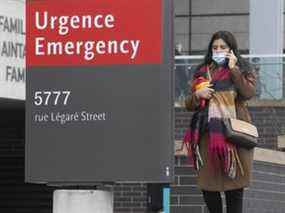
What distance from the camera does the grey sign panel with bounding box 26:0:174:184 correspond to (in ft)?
20.5

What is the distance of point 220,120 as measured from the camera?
250 inches

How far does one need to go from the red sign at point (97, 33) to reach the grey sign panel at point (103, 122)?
2.1 inches

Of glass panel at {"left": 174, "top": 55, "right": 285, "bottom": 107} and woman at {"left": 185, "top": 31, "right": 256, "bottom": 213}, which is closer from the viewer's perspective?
woman at {"left": 185, "top": 31, "right": 256, "bottom": 213}

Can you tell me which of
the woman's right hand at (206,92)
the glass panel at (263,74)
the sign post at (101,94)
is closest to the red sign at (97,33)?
the sign post at (101,94)

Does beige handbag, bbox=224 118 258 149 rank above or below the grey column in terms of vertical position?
below

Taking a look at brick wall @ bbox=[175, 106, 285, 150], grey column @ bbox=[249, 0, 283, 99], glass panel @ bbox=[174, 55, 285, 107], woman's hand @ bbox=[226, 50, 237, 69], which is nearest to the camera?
woman's hand @ bbox=[226, 50, 237, 69]

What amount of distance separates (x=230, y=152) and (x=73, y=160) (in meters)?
1.10

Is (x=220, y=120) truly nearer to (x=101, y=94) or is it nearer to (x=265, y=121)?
(x=101, y=94)

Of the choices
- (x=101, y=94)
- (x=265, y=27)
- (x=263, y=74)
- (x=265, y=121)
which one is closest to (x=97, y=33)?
(x=101, y=94)

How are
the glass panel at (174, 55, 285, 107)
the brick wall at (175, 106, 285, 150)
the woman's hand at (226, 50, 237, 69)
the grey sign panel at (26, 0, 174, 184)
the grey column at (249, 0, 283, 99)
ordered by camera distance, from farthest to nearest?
the grey column at (249, 0, 283, 99), the brick wall at (175, 106, 285, 150), the glass panel at (174, 55, 285, 107), the woman's hand at (226, 50, 237, 69), the grey sign panel at (26, 0, 174, 184)

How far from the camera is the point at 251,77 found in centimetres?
648

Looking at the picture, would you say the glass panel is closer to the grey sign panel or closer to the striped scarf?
the striped scarf

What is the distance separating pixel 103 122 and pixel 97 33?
2.05 ft

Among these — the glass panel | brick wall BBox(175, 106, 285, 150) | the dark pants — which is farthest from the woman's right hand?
brick wall BBox(175, 106, 285, 150)
